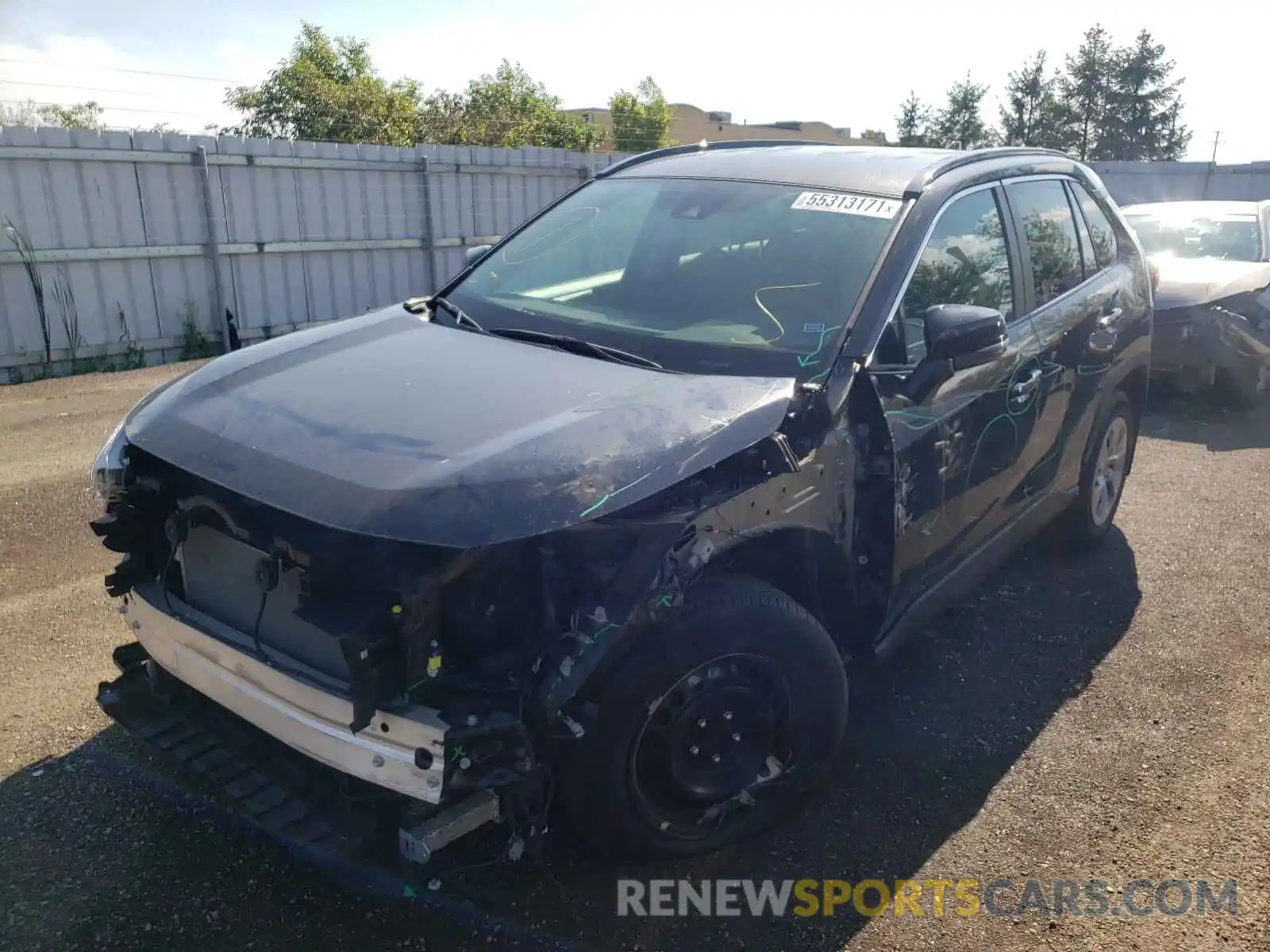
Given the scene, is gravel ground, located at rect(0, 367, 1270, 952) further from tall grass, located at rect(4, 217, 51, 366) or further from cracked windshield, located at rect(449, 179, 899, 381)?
tall grass, located at rect(4, 217, 51, 366)

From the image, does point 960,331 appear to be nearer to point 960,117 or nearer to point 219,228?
point 219,228

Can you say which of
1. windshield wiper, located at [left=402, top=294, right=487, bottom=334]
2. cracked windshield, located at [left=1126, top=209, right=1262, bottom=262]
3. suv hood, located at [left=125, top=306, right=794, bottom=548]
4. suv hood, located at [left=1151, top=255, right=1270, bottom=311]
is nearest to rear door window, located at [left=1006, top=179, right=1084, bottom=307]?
suv hood, located at [left=125, top=306, right=794, bottom=548]

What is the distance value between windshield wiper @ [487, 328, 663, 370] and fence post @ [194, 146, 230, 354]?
8102mm

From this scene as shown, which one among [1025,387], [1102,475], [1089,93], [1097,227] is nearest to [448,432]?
[1025,387]

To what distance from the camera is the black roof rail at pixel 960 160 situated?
356 centimetres

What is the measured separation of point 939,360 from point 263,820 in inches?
94.9

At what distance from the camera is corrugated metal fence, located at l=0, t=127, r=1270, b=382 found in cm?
959

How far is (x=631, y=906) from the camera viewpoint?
110 inches

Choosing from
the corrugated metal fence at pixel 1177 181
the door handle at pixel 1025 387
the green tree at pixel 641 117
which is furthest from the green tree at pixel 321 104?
the door handle at pixel 1025 387

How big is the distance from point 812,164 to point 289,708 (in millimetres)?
2744

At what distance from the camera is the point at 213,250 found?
35.4ft

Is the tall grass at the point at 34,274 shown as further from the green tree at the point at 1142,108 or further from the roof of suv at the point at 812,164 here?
the green tree at the point at 1142,108

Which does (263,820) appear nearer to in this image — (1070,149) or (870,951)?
(870,951)

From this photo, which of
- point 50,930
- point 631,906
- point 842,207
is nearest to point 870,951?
point 631,906
